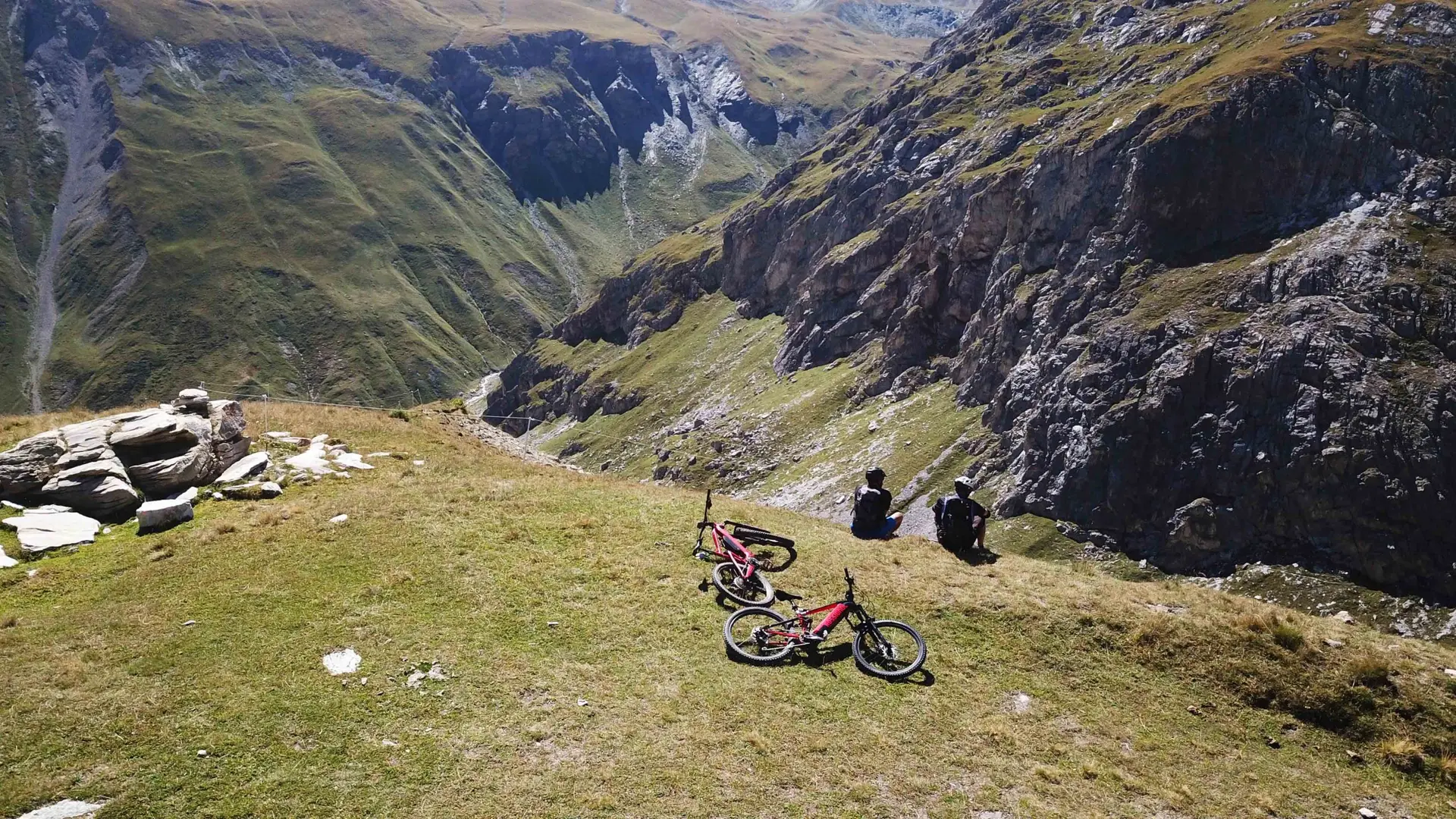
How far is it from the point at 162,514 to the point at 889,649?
71.0 ft

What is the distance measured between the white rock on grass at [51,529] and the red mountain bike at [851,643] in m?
18.7

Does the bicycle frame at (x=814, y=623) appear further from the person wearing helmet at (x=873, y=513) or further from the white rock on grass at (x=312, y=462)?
the white rock on grass at (x=312, y=462)

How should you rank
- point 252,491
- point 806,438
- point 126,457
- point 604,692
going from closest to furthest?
1. point 604,692
2. point 126,457
3. point 252,491
4. point 806,438

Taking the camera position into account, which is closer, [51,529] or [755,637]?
[755,637]

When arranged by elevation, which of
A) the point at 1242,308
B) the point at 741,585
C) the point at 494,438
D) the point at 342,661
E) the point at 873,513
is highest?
the point at 342,661

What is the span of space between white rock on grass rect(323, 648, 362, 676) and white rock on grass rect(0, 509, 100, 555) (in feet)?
35.4

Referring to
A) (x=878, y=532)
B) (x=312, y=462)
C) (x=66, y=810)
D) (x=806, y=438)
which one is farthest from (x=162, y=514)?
(x=806, y=438)

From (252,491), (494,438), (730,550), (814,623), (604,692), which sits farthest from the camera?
(494,438)

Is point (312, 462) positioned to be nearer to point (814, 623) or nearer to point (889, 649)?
point (814, 623)

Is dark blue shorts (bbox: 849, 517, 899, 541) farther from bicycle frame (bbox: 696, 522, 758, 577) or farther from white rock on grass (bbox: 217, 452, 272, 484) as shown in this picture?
white rock on grass (bbox: 217, 452, 272, 484)

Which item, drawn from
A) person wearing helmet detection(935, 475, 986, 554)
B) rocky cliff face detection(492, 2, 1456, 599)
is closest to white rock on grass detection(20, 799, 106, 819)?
person wearing helmet detection(935, 475, 986, 554)

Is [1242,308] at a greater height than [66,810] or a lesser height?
lesser

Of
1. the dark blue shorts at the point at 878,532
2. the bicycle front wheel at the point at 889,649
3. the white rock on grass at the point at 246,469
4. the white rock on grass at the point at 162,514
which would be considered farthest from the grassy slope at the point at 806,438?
the white rock on grass at the point at 162,514

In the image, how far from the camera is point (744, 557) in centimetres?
2055
